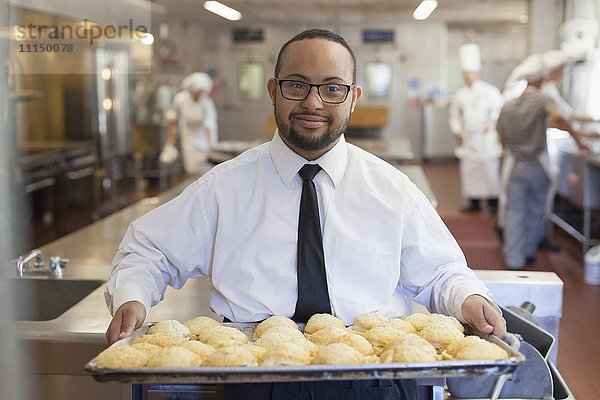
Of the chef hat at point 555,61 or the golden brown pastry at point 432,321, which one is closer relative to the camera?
the golden brown pastry at point 432,321

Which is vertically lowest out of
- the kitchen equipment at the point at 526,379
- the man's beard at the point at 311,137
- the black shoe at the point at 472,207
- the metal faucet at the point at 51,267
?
the black shoe at the point at 472,207

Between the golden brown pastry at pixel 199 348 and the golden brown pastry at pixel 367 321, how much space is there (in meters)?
0.40

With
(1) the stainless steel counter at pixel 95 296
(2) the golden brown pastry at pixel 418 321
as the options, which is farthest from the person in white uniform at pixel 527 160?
(2) the golden brown pastry at pixel 418 321

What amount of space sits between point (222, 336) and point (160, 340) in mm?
124

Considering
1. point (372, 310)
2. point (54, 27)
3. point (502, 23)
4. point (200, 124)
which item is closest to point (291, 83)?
point (372, 310)

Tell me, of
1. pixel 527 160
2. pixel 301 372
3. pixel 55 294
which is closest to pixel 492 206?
pixel 527 160

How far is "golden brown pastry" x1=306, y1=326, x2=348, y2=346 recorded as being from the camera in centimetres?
133

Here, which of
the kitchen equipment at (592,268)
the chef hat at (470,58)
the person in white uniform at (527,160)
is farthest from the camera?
the chef hat at (470,58)

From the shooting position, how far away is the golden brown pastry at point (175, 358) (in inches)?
45.9

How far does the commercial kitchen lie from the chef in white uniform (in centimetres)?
25

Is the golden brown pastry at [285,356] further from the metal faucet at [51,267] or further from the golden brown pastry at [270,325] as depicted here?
the metal faucet at [51,267]

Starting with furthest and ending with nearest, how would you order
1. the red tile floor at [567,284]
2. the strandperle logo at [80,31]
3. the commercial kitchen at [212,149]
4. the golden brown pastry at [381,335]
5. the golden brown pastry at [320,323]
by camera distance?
the red tile floor at [567,284], the strandperle logo at [80,31], the commercial kitchen at [212,149], the golden brown pastry at [320,323], the golden brown pastry at [381,335]

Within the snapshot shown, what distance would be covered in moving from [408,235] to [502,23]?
13.5 meters

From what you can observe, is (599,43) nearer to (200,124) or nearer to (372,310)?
(200,124)
